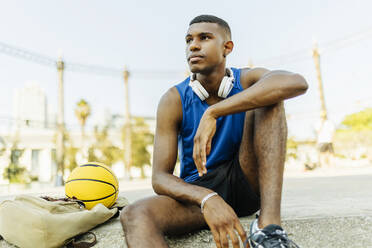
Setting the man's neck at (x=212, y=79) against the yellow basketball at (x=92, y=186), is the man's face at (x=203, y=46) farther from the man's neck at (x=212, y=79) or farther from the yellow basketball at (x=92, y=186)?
the yellow basketball at (x=92, y=186)

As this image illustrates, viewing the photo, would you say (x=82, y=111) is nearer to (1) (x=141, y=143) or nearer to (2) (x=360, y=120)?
(1) (x=141, y=143)

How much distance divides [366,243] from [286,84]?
4.34 ft

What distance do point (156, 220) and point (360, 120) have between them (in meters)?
61.9

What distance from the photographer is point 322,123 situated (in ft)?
47.6

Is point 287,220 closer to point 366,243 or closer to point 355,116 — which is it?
point 366,243

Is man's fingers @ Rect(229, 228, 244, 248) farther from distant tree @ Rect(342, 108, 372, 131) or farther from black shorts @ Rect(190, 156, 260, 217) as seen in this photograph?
distant tree @ Rect(342, 108, 372, 131)

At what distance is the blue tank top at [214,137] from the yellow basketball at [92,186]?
89cm

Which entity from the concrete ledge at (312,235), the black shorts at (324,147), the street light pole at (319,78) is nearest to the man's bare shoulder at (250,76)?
the concrete ledge at (312,235)

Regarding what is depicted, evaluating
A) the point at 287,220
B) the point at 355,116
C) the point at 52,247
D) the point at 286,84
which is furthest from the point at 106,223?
the point at 355,116

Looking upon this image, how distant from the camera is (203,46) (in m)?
2.39

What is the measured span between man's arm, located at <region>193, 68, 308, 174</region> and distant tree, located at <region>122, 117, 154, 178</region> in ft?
95.5

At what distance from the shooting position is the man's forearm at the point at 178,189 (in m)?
1.98

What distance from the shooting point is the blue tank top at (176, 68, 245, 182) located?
2404mm

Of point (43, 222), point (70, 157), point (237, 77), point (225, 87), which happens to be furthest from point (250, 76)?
point (70, 157)
